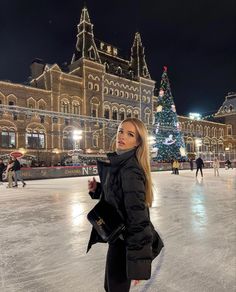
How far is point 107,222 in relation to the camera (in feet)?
5.84

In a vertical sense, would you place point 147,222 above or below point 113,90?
below

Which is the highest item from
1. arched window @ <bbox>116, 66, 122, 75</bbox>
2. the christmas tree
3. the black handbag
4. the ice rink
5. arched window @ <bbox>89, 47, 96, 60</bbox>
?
arched window @ <bbox>89, 47, 96, 60</bbox>

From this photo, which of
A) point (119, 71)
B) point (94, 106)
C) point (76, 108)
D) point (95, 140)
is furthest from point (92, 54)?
point (95, 140)

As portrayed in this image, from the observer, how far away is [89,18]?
1692 inches

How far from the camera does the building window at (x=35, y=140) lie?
3300 centimetres

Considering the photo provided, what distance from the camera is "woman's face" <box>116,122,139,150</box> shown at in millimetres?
1998

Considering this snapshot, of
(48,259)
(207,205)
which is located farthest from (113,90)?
(48,259)

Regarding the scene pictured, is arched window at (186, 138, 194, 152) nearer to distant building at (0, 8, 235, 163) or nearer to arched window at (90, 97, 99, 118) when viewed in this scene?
distant building at (0, 8, 235, 163)

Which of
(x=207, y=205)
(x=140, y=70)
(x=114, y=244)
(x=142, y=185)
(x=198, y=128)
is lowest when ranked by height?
(x=207, y=205)

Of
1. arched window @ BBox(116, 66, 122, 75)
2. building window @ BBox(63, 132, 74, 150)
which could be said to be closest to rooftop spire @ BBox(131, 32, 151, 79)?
arched window @ BBox(116, 66, 122, 75)

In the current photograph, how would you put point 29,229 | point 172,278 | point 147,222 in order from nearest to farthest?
point 147,222 → point 172,278 → point 29,229

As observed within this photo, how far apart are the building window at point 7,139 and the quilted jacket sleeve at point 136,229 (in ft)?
104

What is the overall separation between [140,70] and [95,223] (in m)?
50.7

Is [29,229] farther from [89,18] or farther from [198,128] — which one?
[198,128]
